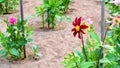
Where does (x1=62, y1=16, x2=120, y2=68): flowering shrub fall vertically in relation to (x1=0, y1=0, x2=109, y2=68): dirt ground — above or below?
above

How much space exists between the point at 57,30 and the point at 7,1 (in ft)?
4.43

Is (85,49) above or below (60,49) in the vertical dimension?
above

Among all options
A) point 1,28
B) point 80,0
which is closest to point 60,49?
point 1,28

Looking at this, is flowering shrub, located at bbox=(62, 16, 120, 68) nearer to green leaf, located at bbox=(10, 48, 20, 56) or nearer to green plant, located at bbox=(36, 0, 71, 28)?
green leaf, located at bbox=(10, 48, 20, 56)

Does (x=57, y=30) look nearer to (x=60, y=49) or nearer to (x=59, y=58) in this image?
(x=60, y=49)

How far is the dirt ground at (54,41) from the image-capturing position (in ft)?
12.3

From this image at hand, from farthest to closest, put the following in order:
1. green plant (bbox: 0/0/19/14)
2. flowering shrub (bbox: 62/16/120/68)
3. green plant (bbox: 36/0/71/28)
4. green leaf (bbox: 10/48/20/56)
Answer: green plant (bbox: 0/0/19/14) → green plant (bbox: 36/0/71/28) → green leaf (bbox: 10/48/20/56) → flowering shrub (bbox: 62/16/120/68)

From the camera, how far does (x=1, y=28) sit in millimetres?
5125

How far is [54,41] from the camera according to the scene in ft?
14.7

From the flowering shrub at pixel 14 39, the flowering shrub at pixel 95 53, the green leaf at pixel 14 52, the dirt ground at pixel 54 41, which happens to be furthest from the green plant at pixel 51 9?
Result: the flowering shrub at pixel 95 53

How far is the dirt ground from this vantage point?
12.3ft

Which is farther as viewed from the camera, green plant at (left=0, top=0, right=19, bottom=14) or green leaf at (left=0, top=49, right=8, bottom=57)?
green plant at (left=0, top=0, right=19, bottom=14)

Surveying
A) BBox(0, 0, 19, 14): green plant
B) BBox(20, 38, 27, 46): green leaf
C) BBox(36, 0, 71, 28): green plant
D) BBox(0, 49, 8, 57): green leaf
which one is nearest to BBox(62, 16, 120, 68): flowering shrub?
BBox(20, 38, 27, 46): green leaf

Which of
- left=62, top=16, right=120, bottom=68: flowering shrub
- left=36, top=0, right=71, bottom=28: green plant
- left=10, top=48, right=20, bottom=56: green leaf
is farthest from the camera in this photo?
left=36, top=0, right=71, bottom=28: green plant
